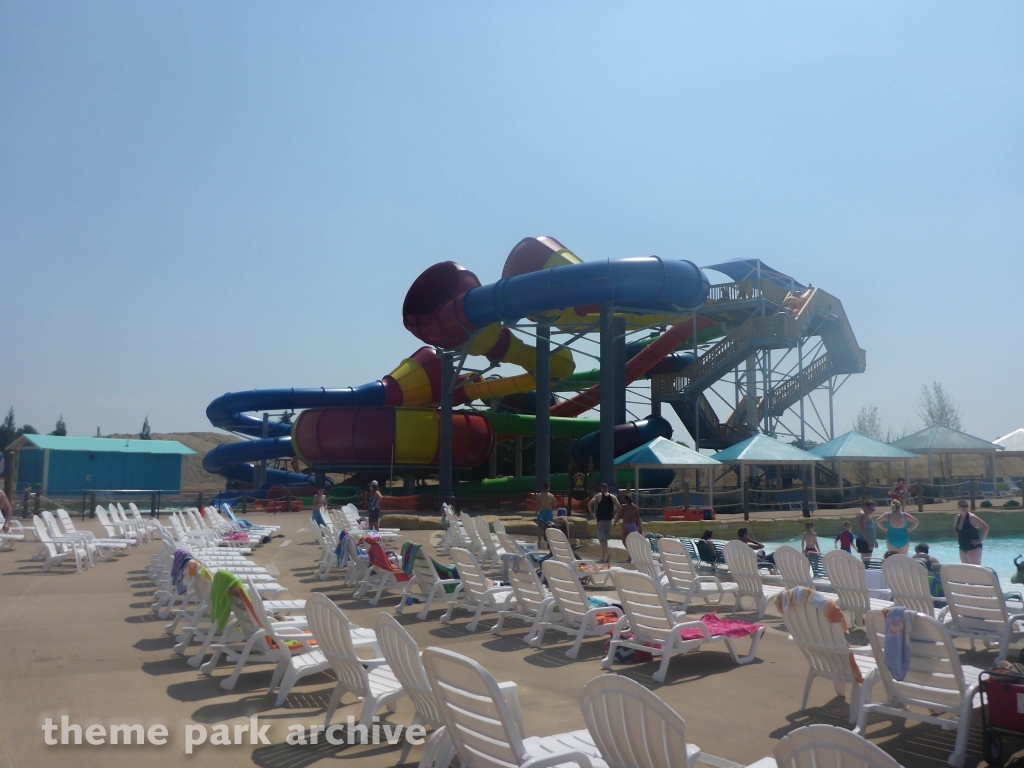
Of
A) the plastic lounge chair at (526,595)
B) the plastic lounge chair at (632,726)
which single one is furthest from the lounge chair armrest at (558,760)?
the plastic lounge chair at (526,595)

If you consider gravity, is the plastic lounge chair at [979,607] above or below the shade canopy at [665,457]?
below

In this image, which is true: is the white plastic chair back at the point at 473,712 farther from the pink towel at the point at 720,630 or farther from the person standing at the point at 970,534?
the person standing at the point at 970,534

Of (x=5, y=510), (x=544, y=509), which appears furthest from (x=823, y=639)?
(x=5, y=510)

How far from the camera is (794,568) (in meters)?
8.61

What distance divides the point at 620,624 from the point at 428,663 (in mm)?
3565

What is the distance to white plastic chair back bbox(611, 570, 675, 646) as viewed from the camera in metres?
6.56

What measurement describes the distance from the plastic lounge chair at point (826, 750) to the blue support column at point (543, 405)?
2103cm

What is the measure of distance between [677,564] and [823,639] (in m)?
4.40

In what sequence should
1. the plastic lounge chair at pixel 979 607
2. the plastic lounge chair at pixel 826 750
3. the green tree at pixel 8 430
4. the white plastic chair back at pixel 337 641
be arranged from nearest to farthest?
the plastic lounge chair at pixel 826 750
the white plastic chair back at pixel 337 641
the plastic lounge chair at pixel 979 607
the green tree at pixel 8 430

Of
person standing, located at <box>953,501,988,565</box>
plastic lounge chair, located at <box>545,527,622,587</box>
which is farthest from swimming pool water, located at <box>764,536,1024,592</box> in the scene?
plastic lounge chair, located at <box>545,527,622,587</box>

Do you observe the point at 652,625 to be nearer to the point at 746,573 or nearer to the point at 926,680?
the point at 926,680

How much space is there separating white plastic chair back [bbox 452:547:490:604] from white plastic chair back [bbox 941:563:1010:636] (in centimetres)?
438

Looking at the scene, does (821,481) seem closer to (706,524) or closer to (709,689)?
(706,524)

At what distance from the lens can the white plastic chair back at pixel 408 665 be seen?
4102 millimetres
